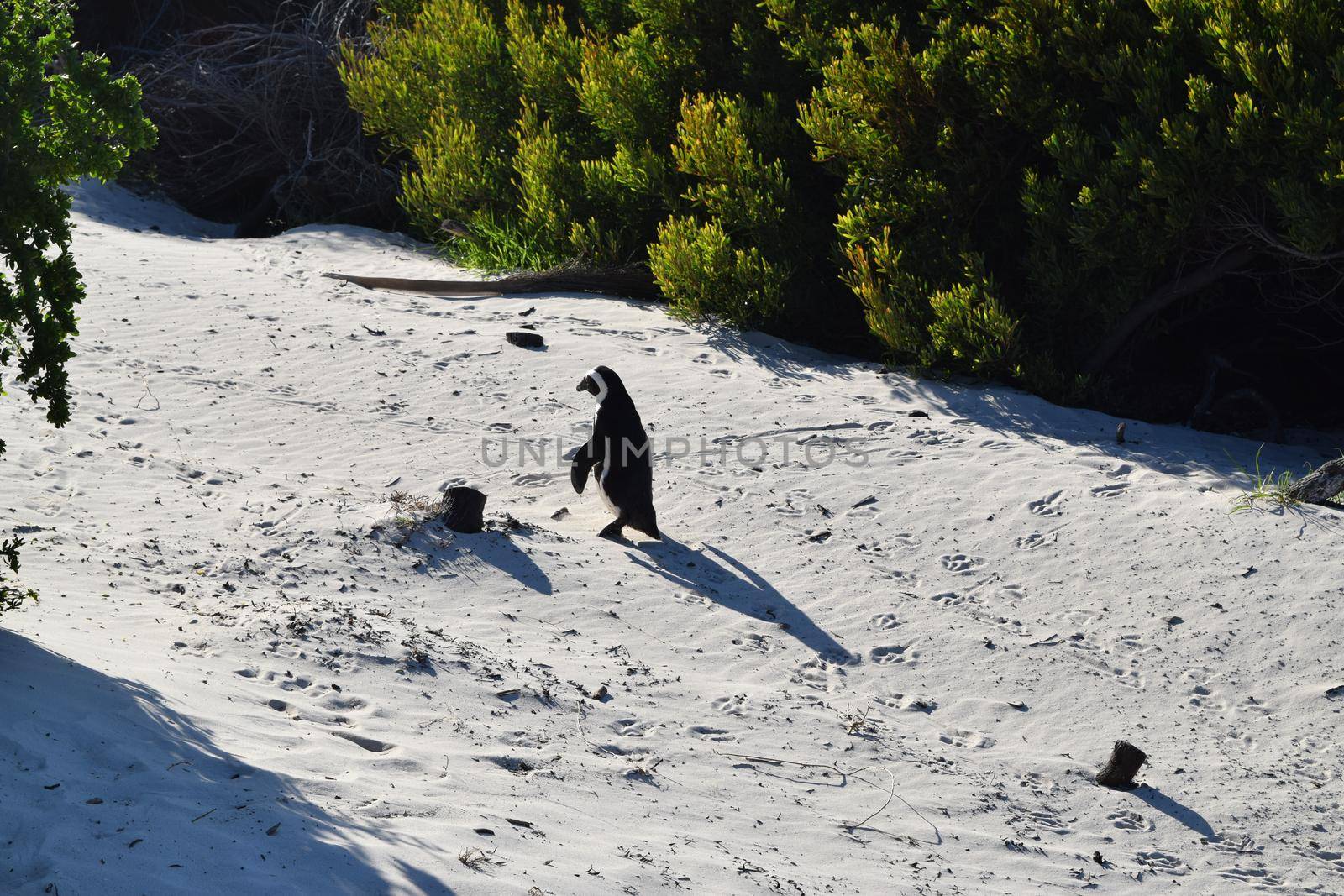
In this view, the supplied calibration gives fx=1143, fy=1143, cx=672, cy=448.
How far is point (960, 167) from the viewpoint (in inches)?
365

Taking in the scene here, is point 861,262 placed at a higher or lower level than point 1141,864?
higher

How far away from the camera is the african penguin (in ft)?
21.2

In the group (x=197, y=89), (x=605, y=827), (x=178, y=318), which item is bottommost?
(x=605, y=827)

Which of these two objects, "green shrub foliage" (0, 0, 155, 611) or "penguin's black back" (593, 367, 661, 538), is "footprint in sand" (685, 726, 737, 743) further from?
"green shrub foliage" (0, 0, 155, 611)

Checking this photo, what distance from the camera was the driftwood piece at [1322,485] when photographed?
21.1 ft

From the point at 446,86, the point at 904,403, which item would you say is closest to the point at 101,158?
the point at 904,403

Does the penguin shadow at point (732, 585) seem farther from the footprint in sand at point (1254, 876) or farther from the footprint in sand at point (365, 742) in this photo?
the footprint in sand at point (365, 742)

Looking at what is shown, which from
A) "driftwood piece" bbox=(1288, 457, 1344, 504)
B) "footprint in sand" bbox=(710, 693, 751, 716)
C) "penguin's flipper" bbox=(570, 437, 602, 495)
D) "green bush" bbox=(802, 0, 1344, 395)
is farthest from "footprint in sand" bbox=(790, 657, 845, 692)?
"green bush" bbox=(802, 0, 1344, 395)

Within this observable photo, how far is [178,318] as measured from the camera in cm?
931

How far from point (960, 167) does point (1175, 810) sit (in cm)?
607

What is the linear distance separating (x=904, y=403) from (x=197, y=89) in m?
10.8

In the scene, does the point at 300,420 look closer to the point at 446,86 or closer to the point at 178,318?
the point at 178,318

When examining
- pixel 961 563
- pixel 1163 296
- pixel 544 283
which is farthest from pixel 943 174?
pixel 961 563

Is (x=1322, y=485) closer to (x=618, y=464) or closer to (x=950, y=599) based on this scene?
(x=950, y=599)
